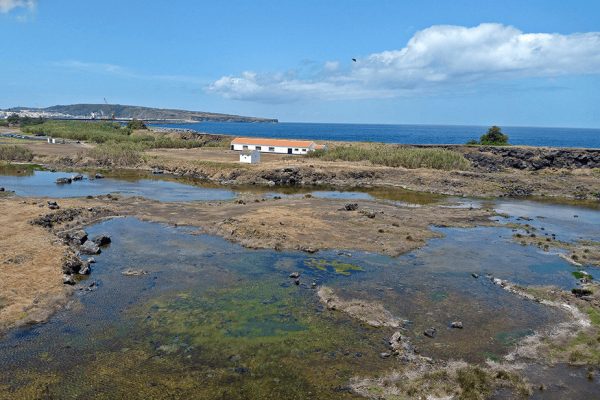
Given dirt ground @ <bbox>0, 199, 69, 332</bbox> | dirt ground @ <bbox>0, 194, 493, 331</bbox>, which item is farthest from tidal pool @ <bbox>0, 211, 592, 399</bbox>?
dirt ground @ <bbox>0, 194, 493, 331</bbox>

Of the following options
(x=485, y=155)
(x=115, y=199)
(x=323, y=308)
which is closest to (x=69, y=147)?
(x=115, y=199)

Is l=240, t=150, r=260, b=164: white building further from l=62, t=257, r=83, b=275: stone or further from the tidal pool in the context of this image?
l=62, t=257, r=83, b=275: stone

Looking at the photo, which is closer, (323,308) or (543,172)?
(323,308)

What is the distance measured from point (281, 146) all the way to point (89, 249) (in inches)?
2639

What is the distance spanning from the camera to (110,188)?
61.4 meters

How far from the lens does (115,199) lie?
50531 mm

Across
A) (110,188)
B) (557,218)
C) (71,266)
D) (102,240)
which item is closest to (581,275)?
(557,218)

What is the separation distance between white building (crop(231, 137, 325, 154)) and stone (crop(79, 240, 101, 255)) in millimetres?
64461

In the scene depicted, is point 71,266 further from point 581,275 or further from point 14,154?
point 14,154

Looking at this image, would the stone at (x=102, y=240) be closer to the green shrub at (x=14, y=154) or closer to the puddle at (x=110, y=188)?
the puddle at (x=110, y=188)

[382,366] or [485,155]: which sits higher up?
[485,155]

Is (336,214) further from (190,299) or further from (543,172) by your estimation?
(543,172)

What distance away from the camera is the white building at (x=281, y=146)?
94.5 metres

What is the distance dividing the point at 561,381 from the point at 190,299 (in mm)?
17602
